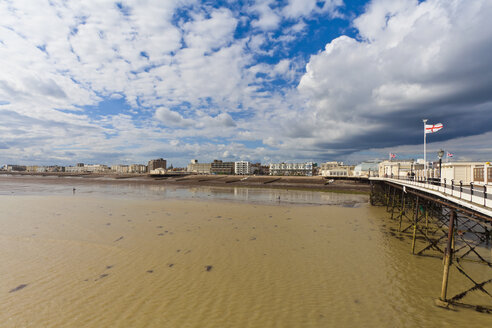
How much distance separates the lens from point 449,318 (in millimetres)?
7812

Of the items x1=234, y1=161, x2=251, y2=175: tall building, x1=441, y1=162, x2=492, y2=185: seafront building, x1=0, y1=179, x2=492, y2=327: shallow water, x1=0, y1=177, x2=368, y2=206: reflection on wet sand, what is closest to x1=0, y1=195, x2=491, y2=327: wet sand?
x1=0, y1=179, x2=492, y2=327: shallow water

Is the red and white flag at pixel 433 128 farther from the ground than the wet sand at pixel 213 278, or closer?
farther from the ground

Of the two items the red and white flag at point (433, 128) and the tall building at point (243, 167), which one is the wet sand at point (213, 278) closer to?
the red and white flag at point (433, 128)

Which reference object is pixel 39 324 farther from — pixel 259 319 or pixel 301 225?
pixel 301 225

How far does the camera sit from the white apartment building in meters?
162

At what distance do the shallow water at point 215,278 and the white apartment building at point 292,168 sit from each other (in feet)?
480

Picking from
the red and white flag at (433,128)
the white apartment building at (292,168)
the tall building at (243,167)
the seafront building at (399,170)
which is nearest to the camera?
the red and white flag at (433,128)

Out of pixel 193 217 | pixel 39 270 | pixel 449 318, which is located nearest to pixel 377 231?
pixel 449 318

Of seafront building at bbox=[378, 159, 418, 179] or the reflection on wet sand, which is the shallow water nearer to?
seafront building at bbox=[378, 159, 418, 179]

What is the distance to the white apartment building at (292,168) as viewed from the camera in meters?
162

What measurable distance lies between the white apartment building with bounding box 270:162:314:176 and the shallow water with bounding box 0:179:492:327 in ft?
480

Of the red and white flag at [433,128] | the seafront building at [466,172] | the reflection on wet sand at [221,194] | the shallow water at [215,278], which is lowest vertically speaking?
the reflection on wet sand at [221,194]

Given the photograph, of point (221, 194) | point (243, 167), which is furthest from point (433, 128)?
point (243, 167)

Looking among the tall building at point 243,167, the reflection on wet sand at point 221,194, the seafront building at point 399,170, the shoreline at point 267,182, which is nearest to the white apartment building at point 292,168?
the tall building at point 243,167
